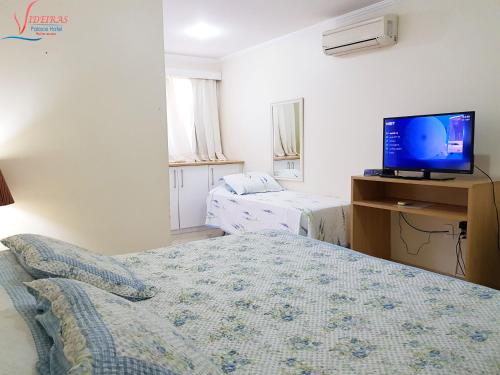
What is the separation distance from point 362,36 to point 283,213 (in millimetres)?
1712

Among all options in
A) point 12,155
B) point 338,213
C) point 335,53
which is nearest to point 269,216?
point 338,213

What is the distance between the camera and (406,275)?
160 centimetres

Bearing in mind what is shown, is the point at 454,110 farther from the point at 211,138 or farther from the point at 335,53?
the point at 211,138

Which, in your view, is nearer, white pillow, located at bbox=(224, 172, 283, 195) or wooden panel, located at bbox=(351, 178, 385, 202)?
wooden panel, located at bbox=(351, 178, 385, 202)

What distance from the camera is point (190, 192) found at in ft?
16.2

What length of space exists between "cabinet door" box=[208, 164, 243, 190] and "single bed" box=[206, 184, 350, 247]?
0.37 m

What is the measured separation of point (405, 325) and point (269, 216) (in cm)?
264

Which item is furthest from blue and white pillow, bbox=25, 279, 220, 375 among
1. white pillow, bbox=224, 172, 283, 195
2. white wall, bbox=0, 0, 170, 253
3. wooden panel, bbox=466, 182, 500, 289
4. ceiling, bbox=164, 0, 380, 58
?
white pillow, bbox=224, 172, 283, 195

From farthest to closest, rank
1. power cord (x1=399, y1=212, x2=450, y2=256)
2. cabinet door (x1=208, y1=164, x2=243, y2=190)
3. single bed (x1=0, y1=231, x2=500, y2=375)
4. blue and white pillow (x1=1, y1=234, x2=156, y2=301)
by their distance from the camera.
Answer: cabinet door (x1=208, y1=164, x2=243, y2=190), power cord (x1=399, y1=212, x2=450, y2=256), blue and white pillow (x1=1, y1=234, x2=156, y2=301), single bed (x1=0, y1=231, x2=500, y2=375)

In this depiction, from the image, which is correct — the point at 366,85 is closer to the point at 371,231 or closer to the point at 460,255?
the point at 371,231

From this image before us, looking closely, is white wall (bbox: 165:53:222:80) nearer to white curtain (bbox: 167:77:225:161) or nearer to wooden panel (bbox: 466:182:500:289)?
white curtain (bbox: 167:77:225:161)

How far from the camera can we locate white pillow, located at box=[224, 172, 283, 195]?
447cm

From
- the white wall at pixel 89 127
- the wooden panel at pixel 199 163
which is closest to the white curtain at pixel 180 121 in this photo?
the wooden panel at pixel 199 163

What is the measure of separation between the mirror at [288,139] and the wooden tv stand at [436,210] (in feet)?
3.76
